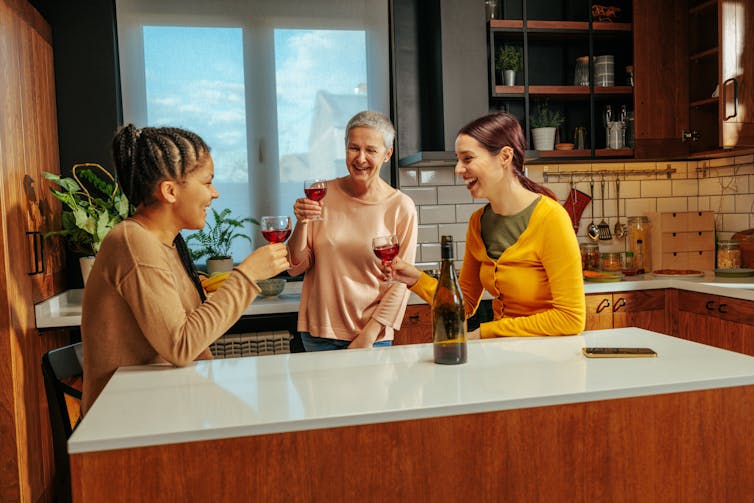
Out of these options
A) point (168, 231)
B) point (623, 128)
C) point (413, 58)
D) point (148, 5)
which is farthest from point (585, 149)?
point (168, 231)

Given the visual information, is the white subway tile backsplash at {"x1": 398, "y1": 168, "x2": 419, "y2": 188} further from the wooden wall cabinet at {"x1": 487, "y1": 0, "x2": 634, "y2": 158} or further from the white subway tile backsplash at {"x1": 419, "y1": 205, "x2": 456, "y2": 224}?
the wooden wall cabinet at {"x1": 487, "y1": 0, "x2": 634, "y2": 158}

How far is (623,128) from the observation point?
161 inches

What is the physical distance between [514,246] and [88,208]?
2.30m

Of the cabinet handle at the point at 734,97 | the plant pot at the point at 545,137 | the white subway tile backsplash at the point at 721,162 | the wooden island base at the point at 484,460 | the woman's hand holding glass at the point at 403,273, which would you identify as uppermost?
the cabinet handle at the point at 734,97

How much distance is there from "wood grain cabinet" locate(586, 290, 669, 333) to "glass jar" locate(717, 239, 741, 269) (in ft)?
1.75

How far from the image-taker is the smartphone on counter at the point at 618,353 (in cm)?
160

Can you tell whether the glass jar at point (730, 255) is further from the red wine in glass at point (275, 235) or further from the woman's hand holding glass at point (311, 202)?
the red wine in glass at point (275, 235)

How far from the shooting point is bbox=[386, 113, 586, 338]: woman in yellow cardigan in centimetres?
186

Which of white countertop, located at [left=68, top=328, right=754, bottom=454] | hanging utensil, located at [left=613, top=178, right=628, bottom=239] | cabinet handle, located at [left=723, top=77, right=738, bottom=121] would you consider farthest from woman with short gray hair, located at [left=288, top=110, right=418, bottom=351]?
hanging utensil, located at [left=613, top=178, right=628, bottom=239]

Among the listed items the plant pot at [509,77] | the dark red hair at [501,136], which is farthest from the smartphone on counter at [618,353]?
the plant pot at [509,77]

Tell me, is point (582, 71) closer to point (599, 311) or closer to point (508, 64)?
point (508, 64)

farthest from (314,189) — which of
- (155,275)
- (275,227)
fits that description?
(155,275)

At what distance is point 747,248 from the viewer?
396 cm

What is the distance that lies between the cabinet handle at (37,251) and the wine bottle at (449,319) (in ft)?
6.84
